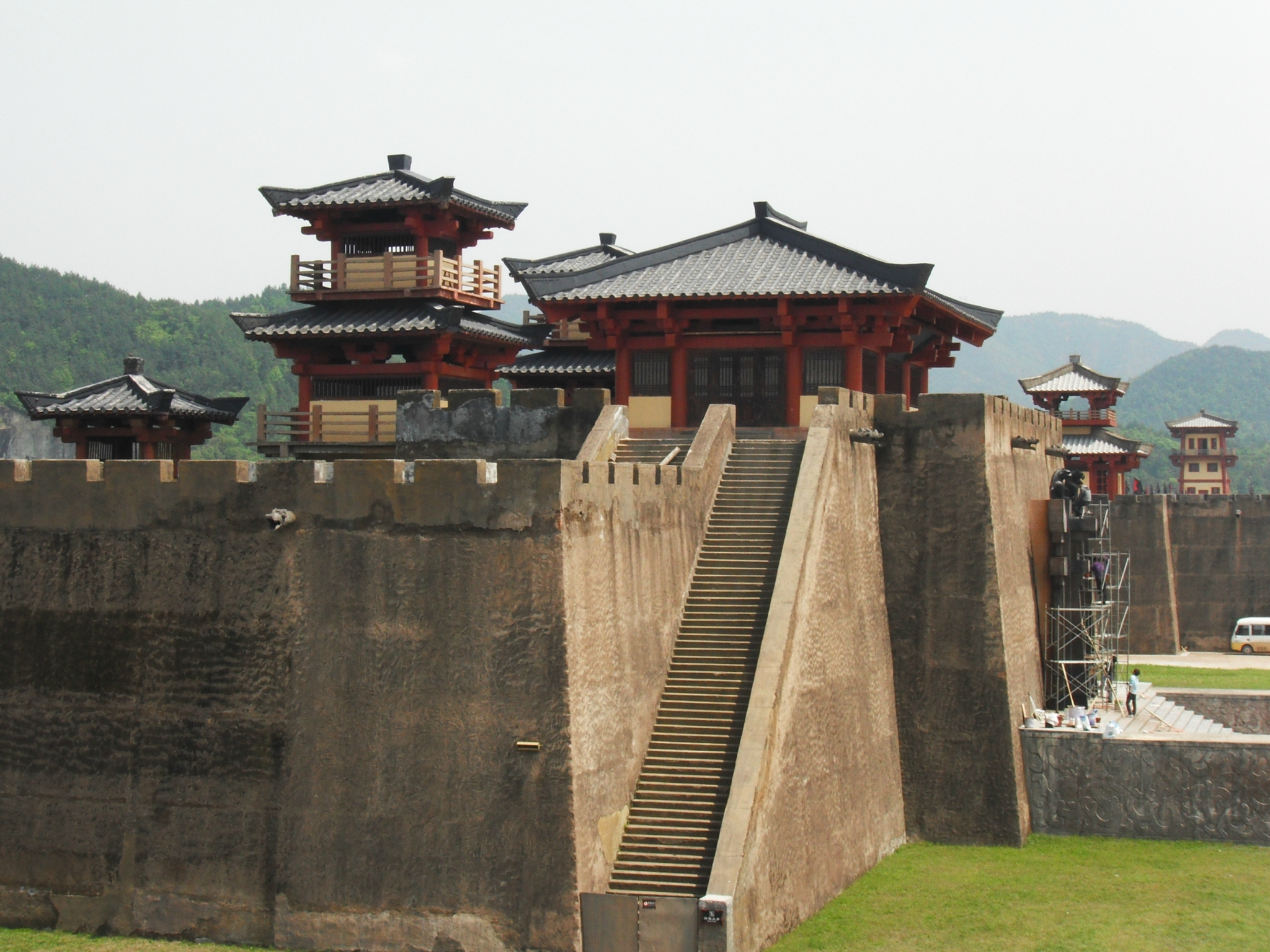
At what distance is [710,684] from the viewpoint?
56.9ft

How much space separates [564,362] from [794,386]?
11.5 metres

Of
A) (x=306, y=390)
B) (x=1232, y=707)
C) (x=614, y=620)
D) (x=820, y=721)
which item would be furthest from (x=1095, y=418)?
(x=614, y=620)

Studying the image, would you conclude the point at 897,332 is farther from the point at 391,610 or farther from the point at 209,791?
the point at 209,791

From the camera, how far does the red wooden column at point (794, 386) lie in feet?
80.0

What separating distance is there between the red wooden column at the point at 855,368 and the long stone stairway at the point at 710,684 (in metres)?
3.84

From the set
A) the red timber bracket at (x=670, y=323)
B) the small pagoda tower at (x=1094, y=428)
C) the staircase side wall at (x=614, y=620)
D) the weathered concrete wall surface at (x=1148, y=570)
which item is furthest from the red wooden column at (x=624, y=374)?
the small pagoda tower at (x=1094, y=428)

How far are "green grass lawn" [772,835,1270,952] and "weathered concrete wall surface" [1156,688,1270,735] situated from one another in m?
7.87

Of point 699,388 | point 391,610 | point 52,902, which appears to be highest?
point 699,388

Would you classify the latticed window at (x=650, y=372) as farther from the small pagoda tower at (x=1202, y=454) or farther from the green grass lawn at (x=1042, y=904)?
the small pagoda tower at (x=1202, y=454)

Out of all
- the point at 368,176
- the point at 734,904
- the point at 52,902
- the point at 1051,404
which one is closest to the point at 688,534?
the point at 734,904

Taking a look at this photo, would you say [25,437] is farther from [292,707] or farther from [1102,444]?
[292,707]

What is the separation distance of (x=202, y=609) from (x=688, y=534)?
5.93 meters

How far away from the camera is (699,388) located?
82.2 ft

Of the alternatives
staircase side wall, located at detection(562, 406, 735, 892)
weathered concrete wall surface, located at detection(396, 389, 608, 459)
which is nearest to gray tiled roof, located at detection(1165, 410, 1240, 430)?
weathered concrete wall surface, located at detection(396, 389, 608, 459)
